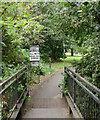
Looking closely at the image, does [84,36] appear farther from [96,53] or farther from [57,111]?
[57,111]

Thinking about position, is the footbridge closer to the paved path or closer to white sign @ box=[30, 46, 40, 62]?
the paved path

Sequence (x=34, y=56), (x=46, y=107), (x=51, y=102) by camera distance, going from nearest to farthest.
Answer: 1. (x=46, y=107)
2. (x=51, y=102)
3. (x=34, y=56)

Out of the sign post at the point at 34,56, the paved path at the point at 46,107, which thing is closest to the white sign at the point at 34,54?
the sign post at the point at 34,56

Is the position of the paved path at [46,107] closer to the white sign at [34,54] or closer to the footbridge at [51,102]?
the footbridge at [51,102]

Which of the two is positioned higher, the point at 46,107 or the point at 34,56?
the point at 34,56

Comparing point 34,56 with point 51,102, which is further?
point 34,56

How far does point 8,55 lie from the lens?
4.89 m

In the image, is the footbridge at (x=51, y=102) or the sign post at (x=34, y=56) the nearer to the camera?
the footbridge at (x=51, y=102)

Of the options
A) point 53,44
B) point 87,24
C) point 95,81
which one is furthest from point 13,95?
point 53,44

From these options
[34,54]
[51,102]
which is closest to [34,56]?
[34,54]

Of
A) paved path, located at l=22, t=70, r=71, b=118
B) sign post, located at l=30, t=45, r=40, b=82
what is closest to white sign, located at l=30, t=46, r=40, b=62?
sign post, located at l=30, t=45, r=40, b=82

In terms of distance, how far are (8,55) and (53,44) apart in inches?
477

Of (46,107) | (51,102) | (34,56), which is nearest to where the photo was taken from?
(46,107)

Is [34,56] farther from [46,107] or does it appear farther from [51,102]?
[46,107]
